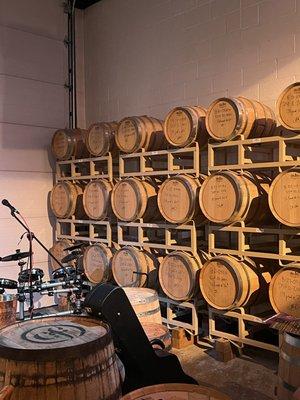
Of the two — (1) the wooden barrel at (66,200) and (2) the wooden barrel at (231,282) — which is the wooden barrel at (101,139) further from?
(2) the wooden barrel at (231,282)

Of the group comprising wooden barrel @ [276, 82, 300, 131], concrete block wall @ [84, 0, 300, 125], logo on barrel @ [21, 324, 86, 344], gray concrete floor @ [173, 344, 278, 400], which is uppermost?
concrete block wall @ [84, 0, 300, 125]

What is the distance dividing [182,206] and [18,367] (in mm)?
3255

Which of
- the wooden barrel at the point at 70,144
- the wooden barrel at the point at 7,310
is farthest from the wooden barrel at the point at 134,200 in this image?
the wooden barrel at the point at 7,310

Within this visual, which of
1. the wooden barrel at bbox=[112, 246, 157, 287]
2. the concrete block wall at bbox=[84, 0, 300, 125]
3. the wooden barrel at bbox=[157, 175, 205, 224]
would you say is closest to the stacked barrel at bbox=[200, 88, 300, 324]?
the wooden barrel at bbox=[157, 175, 205, 224]

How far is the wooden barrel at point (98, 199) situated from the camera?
18.1 feet

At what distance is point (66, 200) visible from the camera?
615cm

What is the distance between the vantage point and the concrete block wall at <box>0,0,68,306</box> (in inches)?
245

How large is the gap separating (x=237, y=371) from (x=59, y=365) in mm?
Result: 2903

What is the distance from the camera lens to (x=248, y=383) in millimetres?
3660

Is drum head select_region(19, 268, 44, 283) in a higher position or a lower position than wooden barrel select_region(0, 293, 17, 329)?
higher

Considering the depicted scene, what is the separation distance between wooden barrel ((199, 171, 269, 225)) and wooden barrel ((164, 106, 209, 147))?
0.54 m

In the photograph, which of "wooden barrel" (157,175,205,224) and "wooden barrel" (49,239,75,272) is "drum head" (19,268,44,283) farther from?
"wooden barrel" (157,175,205,224)

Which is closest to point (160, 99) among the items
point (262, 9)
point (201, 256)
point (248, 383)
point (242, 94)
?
point (242, 94)

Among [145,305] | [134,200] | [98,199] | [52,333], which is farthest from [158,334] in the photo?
[98,199]
